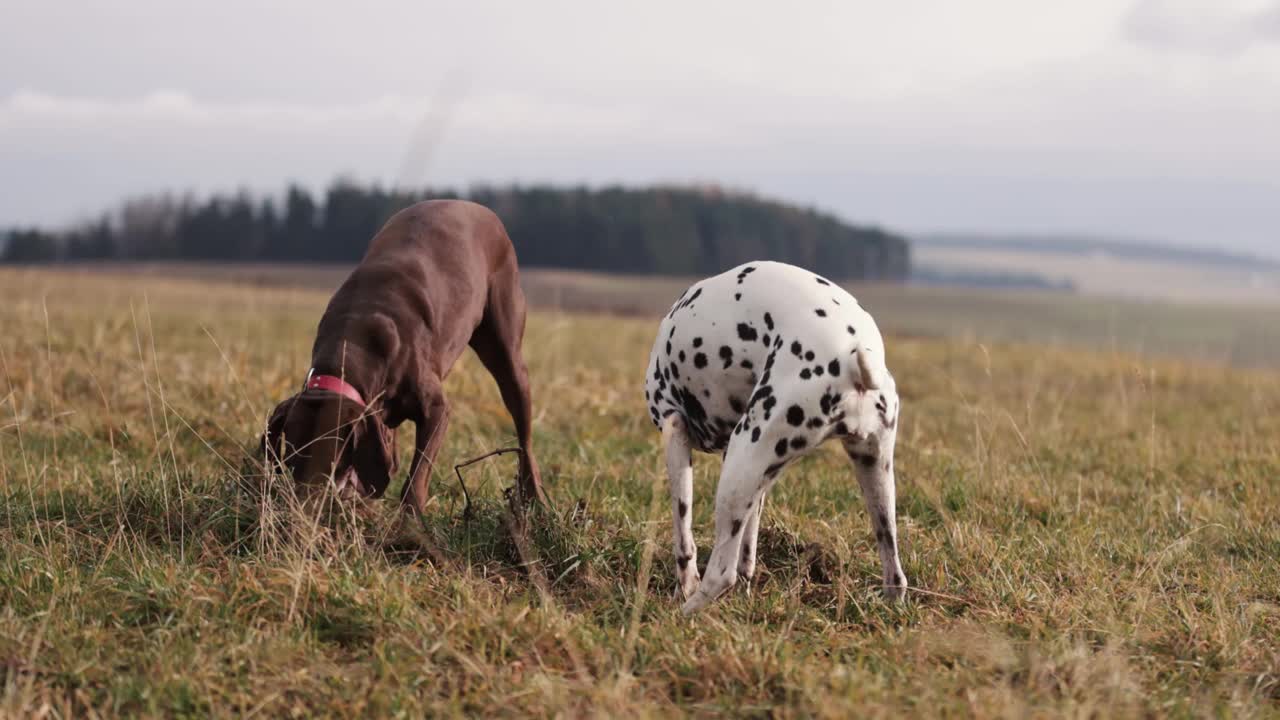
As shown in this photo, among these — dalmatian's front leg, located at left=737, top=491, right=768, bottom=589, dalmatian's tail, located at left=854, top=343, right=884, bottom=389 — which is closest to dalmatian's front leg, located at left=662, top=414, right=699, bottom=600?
dalmatian's front leg, located at left=737, top=491, right=768, bottom=589

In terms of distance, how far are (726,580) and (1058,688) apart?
3.79 feet

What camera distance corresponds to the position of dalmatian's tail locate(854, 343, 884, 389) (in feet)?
11.6

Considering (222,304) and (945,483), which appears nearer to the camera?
(945,483)

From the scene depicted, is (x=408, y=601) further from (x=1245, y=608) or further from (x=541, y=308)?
(x=541, y=308)

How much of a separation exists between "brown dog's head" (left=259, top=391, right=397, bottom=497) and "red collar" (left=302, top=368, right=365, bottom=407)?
5cm

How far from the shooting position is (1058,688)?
11.2ft

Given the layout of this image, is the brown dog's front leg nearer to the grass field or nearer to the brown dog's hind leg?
the grass field

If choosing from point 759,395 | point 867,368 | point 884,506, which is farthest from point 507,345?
point 867,368

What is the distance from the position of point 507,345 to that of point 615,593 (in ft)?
7.34

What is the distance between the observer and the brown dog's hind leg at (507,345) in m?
6.00

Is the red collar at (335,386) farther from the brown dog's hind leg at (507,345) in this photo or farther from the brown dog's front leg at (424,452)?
the brown dog's hind leg at (507,345)

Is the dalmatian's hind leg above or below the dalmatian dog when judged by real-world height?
below

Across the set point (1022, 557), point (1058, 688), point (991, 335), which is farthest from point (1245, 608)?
point (991, 335)

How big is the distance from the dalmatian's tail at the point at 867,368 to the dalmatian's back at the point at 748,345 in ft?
0.07
